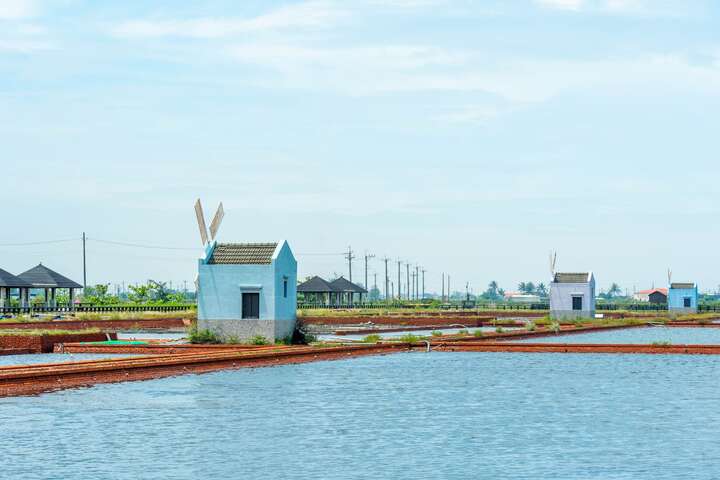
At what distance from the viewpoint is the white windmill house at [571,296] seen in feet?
272

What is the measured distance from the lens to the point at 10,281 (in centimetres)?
8450

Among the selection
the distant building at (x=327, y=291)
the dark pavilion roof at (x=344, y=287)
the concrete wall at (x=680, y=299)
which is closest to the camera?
the concrete wall at (x=680, y=299)

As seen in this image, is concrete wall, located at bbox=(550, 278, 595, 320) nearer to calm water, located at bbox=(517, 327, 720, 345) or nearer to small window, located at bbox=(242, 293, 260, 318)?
calm water, located at bbox=(517, 327, 720, 345)

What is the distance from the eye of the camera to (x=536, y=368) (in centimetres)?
4053

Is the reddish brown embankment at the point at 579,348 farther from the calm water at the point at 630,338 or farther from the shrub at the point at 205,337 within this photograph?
the shrub at the point at 205,337

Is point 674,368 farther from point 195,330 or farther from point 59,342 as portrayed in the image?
point 59,342

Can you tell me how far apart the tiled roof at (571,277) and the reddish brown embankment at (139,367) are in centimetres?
4068

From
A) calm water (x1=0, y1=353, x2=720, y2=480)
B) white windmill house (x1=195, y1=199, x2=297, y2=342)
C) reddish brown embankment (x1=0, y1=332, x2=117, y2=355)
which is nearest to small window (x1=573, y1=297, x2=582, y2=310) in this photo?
white windmill house (x1=195, y1=199, x2=297, y2=342)

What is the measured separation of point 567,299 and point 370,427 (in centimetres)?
6090

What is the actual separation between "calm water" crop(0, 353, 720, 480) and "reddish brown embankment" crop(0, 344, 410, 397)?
1055 millimetres

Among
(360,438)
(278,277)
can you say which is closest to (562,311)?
(278,277)

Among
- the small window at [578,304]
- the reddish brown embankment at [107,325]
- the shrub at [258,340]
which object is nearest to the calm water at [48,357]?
the shrub at [258,340]

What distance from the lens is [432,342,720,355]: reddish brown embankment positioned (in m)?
46.3

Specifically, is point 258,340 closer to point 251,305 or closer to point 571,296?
point 251,305
